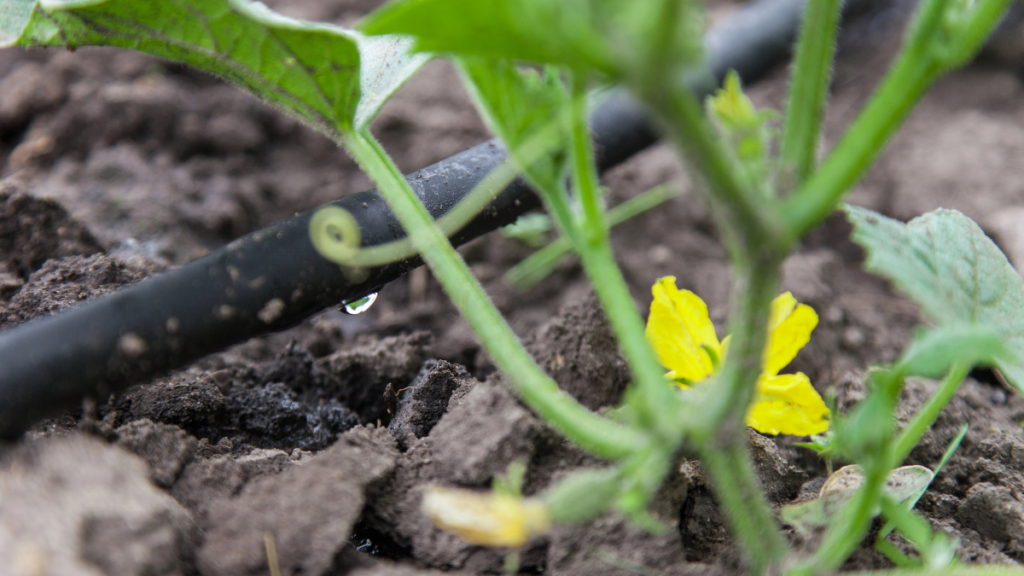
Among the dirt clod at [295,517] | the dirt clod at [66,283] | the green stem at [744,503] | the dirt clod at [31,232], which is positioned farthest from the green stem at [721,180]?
the dirt clod at [31,232]

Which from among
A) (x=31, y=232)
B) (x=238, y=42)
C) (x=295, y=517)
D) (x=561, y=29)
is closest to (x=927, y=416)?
(x=561, y=29)

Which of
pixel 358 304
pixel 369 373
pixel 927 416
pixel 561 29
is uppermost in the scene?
pixel 561 29

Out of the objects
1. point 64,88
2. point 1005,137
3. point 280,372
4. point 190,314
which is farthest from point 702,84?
point 64,88

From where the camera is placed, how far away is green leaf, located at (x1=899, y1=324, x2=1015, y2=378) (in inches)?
29.9

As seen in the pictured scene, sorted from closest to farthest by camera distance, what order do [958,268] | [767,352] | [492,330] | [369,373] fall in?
[492,330], [958,268], [767,352], [369,373]

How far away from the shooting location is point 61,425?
130 cm

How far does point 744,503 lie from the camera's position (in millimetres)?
910

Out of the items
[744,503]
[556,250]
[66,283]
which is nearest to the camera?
[744,503]

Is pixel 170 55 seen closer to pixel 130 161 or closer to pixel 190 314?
pixel 190 314

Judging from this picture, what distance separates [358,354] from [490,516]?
1.01 metres

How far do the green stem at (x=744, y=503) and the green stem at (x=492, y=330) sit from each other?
0.10 m

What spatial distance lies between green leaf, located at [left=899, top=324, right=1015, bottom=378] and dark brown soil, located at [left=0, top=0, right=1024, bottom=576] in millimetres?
470

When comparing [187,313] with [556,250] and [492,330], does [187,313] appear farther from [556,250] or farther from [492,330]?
[556,250]

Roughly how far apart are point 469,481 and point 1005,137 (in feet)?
8.78
